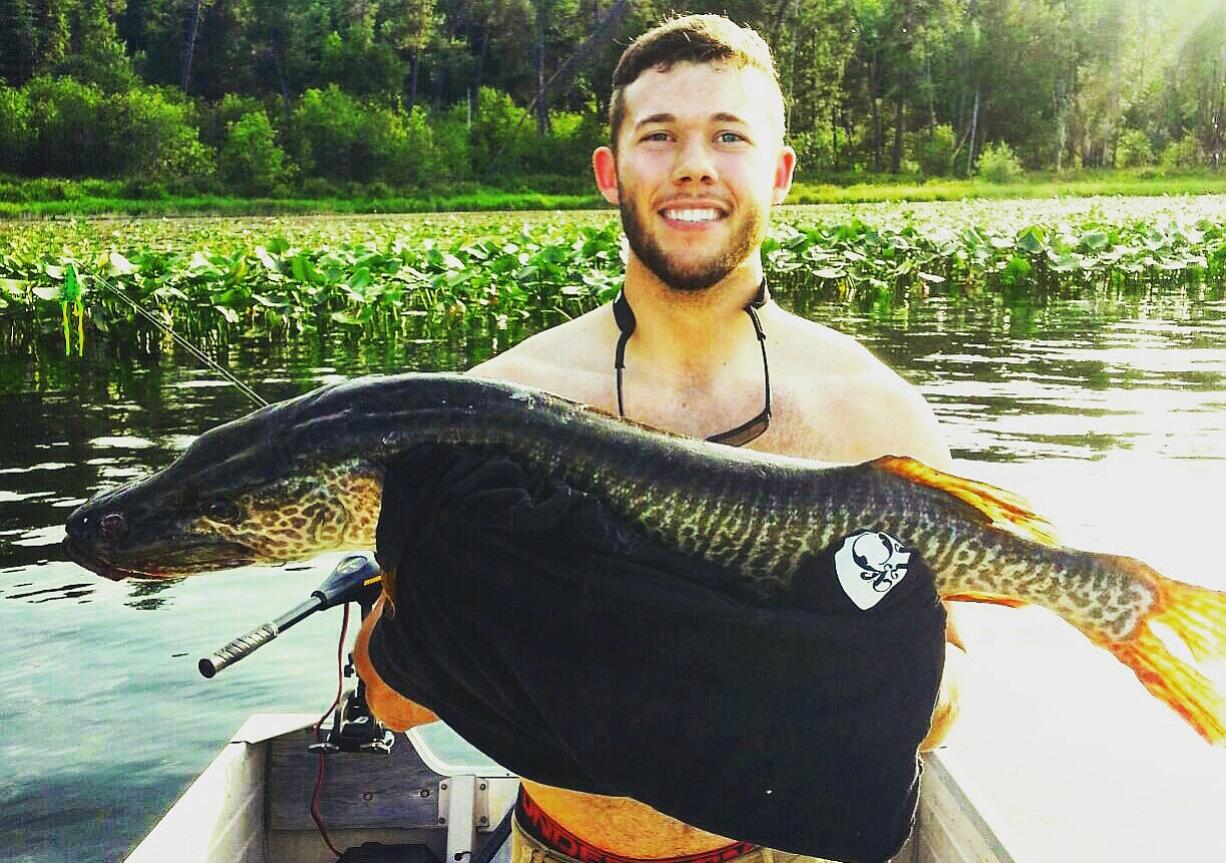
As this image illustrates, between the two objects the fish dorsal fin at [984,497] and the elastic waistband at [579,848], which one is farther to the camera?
the elastic waistband at [579,848]

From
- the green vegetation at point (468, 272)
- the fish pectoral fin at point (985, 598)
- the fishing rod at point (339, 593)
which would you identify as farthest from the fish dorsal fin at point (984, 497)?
the green vegetation at point (468, 272)

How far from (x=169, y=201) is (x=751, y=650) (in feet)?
167

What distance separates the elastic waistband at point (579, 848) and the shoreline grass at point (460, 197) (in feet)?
142

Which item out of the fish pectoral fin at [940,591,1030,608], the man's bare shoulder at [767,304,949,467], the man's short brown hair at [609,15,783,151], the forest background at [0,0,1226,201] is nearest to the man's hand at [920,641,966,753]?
the fish pectoral fin at [940,591,1030,608]

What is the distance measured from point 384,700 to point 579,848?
0.50 metres

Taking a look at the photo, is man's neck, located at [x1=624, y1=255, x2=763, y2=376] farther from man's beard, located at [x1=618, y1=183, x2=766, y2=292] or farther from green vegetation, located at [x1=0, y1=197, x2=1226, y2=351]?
green vegetation, located at [x1=0, y1=197, x2=1226, y2=351]

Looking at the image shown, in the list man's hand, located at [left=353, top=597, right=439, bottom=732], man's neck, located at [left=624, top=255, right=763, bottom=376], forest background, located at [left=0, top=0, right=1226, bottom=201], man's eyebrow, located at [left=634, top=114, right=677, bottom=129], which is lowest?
man's hand, located at [left=353, top=597, right=439, bottom=732]

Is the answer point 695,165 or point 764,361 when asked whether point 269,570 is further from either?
point 695,165

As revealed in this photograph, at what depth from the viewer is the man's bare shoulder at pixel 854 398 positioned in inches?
109

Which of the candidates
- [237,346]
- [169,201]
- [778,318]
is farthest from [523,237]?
[169,201]

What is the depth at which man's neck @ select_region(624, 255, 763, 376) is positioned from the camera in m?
2.87

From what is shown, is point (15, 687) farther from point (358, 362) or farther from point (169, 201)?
point (169, 201)

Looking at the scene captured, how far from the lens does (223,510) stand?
2.29 metres

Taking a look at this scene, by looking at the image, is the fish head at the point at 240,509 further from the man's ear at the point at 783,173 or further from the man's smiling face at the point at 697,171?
the man's ear at the point at 783,173
